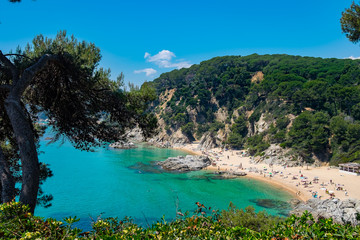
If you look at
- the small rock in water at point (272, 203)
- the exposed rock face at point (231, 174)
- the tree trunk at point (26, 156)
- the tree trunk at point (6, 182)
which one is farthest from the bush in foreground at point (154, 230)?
the exposed rock face at point (231, 174)

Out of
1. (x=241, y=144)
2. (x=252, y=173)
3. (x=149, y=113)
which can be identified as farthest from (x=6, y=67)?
(x=241, y=144)

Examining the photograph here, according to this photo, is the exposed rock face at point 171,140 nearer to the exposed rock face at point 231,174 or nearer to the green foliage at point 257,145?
the green foliage at point 257,145

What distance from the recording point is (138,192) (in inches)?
951

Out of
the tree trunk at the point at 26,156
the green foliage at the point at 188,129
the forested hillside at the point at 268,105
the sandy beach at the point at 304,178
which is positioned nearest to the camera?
the tree trunk at the point at 26,156

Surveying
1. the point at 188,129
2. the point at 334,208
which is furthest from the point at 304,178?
the point at 188,129

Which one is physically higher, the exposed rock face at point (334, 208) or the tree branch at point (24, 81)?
the tree branch at point (24, 81)

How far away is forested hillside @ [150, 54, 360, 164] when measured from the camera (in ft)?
105

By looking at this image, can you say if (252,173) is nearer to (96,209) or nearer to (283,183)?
(283,183)

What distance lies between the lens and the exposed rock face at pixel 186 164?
3416 cm

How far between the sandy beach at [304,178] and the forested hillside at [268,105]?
129 inches

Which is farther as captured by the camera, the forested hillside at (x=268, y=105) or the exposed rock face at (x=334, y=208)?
the forested hillside at (x=268, y=105)

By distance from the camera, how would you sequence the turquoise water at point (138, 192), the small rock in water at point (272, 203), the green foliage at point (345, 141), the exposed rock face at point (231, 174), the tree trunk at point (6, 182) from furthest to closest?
the exposed rock face at point (231, 174) → the green foliage at point (345, 141) → the small rock in water at point (272, 203) → the turquoise water at point (138, 192) → the tree trunk at point (6, 182)

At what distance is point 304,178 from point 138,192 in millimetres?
19627

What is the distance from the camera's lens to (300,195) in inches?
Result: 904
